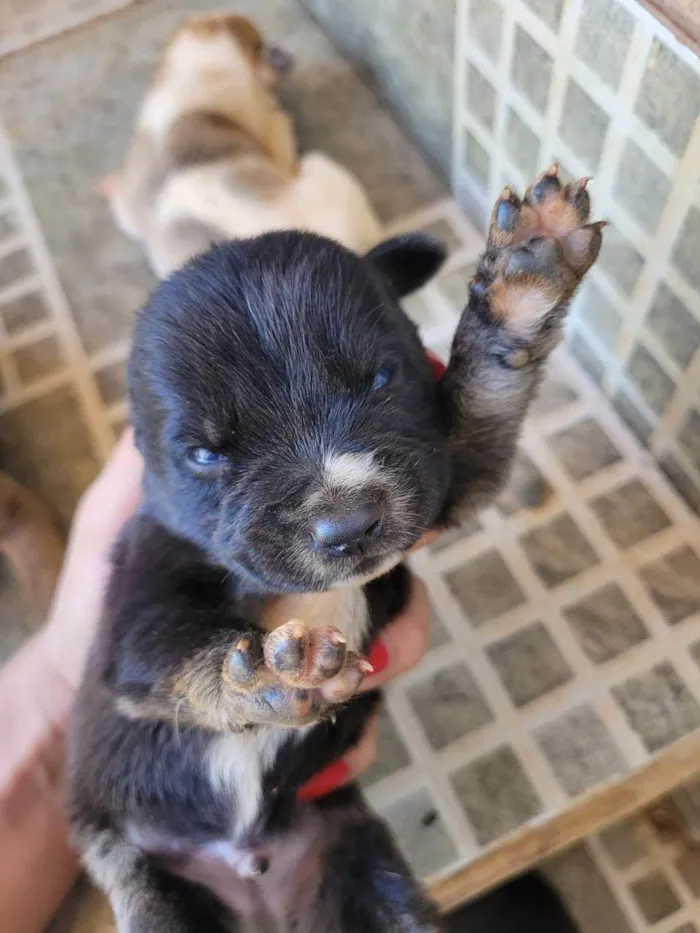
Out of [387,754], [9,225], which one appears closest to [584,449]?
[387,754]

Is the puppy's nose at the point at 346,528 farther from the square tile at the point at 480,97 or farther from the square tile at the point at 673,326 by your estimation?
the square tile at the point at 480,97

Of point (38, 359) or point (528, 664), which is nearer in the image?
point (528, 664)

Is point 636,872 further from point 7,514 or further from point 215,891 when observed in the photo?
point 7,514

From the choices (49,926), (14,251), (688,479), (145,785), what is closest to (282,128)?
(14,251)

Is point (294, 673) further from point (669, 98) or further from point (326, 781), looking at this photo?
point (669, 98)

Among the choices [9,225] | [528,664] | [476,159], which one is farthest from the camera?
[9,225]

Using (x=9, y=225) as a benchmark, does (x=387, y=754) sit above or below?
below

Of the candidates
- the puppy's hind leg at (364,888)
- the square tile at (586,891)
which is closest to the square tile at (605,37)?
the puppy's hind leg at (364,888)

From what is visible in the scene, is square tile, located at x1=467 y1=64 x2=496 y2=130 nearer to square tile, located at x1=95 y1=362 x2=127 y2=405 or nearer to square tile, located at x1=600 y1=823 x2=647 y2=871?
square tile, located at x1=95 y1=362 x2=127 y2=405
